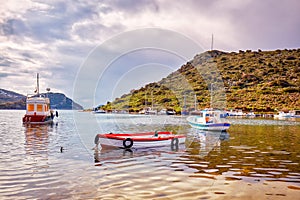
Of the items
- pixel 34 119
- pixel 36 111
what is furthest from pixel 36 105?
pixel 34 119

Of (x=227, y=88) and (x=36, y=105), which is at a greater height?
(x=227, y=88)

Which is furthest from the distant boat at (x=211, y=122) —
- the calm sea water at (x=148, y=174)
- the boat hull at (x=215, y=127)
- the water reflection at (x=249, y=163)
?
the calm sea water at (x=148, y=174)

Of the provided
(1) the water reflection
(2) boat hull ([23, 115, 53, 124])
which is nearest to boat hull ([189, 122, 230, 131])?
(1) the water reflection

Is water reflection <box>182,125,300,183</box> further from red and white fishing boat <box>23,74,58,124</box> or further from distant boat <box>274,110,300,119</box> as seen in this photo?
distant boat <box>274,110,300,119</box>

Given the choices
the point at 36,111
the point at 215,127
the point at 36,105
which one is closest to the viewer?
the point at 215,127

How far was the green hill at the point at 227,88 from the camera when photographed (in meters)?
115

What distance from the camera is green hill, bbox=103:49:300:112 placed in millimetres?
114812

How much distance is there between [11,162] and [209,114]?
1219 inches

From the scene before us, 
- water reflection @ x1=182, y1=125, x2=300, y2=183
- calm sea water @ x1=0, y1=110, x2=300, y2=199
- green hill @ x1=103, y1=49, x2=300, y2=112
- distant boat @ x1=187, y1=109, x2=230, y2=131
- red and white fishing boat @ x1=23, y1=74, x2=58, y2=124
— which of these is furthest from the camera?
green hill @ x1=103, y1=49, x2=300, y2=112

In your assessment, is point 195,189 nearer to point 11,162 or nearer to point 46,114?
point 11,162

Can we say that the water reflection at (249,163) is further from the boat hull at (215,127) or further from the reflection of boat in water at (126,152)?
the boat hull at (215,127)

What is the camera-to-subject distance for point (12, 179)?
45.6 ft

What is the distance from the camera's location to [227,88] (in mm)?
149875

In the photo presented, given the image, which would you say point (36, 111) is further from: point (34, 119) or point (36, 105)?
point (34, 119)
